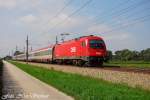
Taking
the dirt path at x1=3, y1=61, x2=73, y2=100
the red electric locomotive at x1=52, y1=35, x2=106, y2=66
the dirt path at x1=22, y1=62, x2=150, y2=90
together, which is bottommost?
the dirt path at x1=3, y1=61, x2=73, y2=100

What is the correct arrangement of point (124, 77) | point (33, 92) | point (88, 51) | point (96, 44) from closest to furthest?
point (33, 92) < point (124, 77) < point (88, 51) < point (96, 44)

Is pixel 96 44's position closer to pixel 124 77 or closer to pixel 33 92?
pixel 124 77

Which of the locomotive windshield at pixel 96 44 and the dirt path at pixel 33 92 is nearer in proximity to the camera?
the dirt path at pixel 33 92

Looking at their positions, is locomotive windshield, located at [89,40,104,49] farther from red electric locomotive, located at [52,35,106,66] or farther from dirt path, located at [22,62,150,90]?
dirt path, located at [22,62,150,90]

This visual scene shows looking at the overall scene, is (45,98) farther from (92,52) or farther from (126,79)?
(92,52)

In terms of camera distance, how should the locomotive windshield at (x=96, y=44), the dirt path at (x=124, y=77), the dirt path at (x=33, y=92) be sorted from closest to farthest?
the dirt path at (x=33, y=92), the dirt path at (x=124, y=77), the locomotive windshield at (x=96, y=44)

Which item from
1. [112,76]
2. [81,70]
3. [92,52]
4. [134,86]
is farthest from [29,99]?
[92,52]

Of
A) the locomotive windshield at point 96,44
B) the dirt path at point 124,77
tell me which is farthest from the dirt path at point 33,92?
the locomotive windshield at point 96,44

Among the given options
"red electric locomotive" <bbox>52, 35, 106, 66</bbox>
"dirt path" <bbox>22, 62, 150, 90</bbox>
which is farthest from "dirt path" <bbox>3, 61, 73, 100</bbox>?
"red electric locomotive" <bbox>52, 35, 106, 66</bbox>

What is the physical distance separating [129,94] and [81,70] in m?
12.9

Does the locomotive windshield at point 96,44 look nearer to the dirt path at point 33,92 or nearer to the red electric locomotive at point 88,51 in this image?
the red electric locomotive at point 88,51

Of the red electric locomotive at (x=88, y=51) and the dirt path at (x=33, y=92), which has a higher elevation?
the red electric locomotive at (x=88, y=51)

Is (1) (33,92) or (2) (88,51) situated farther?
(2) (88,51)

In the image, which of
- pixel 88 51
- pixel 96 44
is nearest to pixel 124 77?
pixel 88 51
